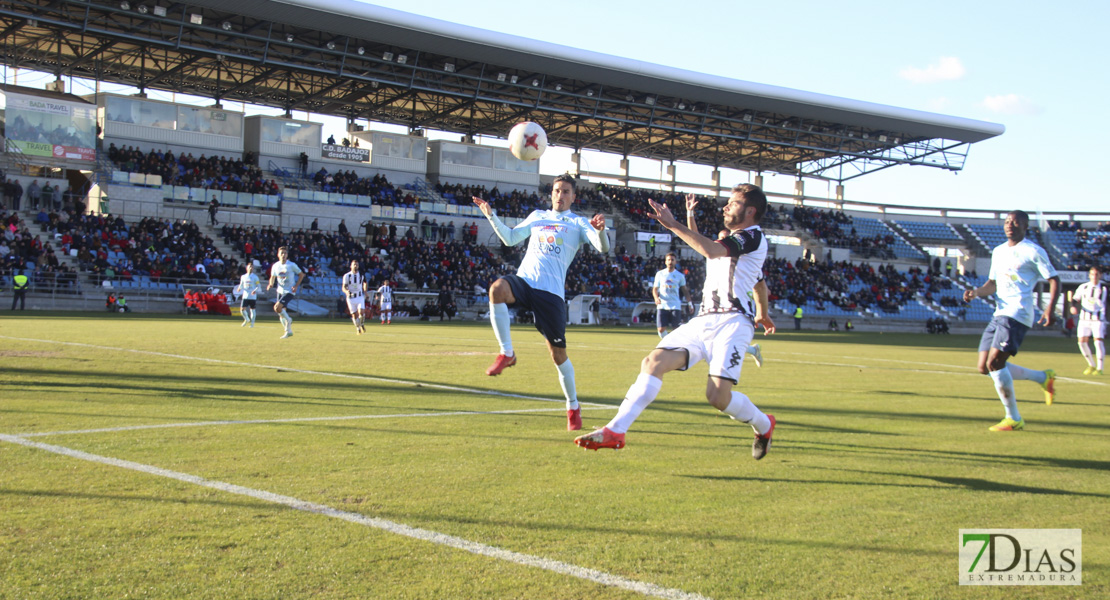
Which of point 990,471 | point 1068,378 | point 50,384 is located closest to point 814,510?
point 990,471

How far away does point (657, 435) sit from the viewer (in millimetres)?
7941

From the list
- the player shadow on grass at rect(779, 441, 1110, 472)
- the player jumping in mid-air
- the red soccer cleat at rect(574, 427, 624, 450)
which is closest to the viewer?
the red soccer cleat at rect(574, 427, 624, 450)

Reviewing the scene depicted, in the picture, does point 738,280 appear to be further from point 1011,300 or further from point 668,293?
point 668,293

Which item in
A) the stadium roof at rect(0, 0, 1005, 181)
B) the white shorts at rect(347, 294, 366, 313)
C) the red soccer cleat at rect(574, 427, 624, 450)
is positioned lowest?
the red soccer cleat at rect(574, 427, 624, 450)

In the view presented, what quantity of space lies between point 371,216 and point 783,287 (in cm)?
2627

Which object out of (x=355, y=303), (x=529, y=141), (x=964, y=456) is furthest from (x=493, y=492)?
(x=355, y=303)

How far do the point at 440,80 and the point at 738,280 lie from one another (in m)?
46.1

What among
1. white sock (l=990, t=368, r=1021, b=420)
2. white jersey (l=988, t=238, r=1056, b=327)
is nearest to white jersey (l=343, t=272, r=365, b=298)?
white jersey (l=988, t=238, r=1056, b=327)

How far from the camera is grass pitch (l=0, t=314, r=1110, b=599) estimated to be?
381cm

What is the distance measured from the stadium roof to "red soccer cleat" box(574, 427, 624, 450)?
1508 inches

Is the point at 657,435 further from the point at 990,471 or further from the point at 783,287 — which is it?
the point at 783,287

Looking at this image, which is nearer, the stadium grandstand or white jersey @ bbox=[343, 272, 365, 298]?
white jersey @ bbox=[343, 272, 365, 298]

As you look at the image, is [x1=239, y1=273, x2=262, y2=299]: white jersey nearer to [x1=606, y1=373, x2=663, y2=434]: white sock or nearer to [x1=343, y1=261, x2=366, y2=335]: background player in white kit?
[x1=343, y1=261, x2=366, y2=335]: background player in white kit

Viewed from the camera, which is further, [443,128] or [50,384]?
[443,128]
